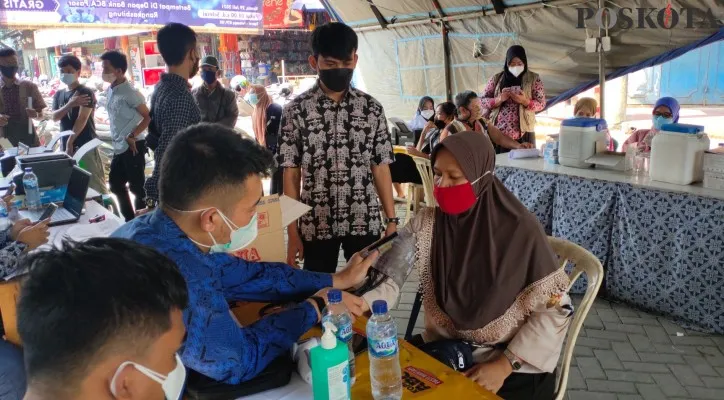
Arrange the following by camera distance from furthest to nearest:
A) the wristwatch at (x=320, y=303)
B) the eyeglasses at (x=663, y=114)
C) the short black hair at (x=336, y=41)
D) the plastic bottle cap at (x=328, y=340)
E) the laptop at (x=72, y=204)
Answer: the eyeglasses at (x=663, y=114) < the laptop at (x=72, y=204) < the short black hair at (x=336, y=41) < the wristwatch at (x=320, y=303) < the plastic bottle cap at (x=328, y=340)

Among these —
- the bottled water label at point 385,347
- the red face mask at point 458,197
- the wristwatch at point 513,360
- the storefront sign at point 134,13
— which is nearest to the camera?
the bottled water label at point 385,347

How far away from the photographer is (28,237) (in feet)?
7.04

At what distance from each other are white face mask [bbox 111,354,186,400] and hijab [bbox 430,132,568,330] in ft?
3.28

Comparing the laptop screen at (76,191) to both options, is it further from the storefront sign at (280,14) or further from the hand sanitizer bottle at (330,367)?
the storefront sign at (280,14)

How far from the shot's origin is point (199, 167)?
1.25 meters

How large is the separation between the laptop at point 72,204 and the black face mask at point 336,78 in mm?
1487

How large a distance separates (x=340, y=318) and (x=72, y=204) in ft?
7.07

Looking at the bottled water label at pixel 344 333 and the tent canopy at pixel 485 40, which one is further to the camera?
the tent canopy at pixel 485 40

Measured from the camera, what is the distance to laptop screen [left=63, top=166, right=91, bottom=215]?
9.12ft

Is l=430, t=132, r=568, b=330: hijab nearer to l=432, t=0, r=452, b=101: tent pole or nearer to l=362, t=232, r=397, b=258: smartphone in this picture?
l=362, t=232, r=397, b=258: smartphone

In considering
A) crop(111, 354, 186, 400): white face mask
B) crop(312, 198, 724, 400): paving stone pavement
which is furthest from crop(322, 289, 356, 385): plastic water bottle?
crop(312, 198, 724, 400): paving stone pavement

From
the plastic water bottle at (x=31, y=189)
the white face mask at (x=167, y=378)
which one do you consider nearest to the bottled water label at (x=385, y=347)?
the white face mask at (x=167, y=378)

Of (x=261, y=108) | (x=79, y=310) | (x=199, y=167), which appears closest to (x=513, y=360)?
(x=199, y=167)

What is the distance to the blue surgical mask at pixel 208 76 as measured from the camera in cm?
478
